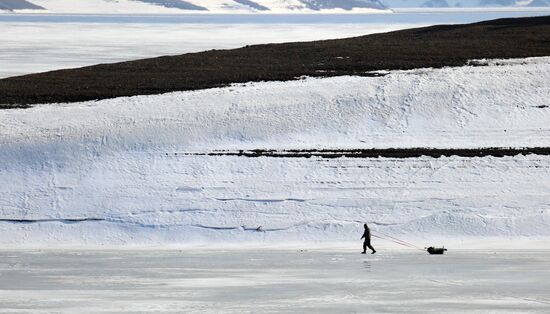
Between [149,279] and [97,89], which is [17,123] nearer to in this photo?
[97,89]

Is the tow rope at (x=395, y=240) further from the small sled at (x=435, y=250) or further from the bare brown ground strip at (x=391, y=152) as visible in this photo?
the bare brown ground strip at (x=391, y=152)

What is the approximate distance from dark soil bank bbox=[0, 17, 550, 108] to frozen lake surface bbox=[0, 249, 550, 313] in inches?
616

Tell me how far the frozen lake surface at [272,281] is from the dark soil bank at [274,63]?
15.7 m

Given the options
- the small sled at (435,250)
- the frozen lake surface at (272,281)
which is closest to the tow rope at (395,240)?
the frozen lake surface at (272,281)

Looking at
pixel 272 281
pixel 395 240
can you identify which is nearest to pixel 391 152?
pixel 395 240

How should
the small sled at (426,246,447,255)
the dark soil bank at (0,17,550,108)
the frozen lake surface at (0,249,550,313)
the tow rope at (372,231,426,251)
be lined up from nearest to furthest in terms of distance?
the frozen lake surface at (0,249,550,313)
the small sled at (426,246,447,255)
the tow rope at (372,231,426,251)
the dark soil bank at (0,17,550,108)

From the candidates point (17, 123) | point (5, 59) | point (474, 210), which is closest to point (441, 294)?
point (474, 210)

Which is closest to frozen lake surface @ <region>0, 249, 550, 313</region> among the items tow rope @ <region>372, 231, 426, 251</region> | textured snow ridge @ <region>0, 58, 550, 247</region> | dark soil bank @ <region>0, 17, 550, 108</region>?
tow rope @ <region>372, 231, 426, 251</region>

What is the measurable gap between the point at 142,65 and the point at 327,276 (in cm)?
2668

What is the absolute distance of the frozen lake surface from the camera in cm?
1867

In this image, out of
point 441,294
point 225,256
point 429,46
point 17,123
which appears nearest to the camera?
point 441,294

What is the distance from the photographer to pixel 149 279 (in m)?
21.2

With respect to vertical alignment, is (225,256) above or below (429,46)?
below

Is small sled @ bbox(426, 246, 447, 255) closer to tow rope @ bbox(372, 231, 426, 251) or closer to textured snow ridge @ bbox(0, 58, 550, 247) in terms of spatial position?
tow rope @ bbox(372, 231, 426, 251)
